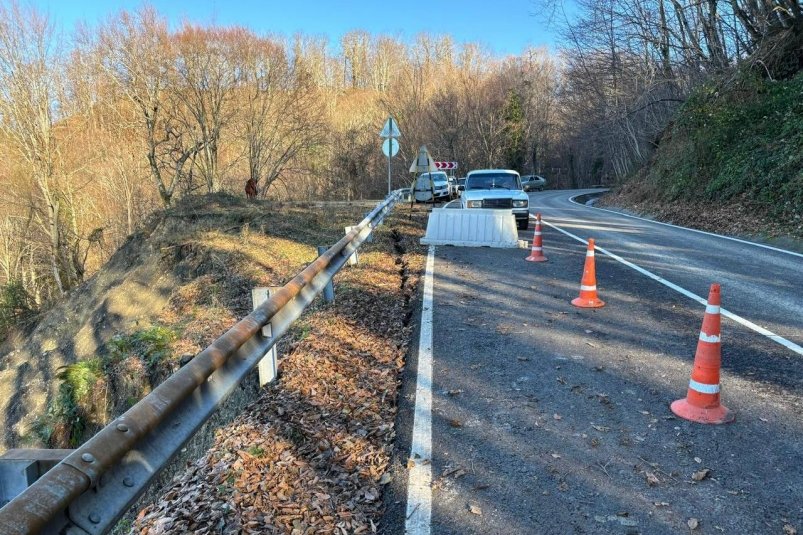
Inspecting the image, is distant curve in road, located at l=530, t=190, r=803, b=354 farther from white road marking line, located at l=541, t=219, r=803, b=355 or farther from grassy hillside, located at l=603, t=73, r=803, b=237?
grassy hillside, located at l=603, t=73, r=803, b=237

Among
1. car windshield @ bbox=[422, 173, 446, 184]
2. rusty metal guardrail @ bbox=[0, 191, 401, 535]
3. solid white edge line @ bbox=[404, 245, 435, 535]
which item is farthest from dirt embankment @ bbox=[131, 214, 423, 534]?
car windshield @ bbox=[422, 173, 446, 184]

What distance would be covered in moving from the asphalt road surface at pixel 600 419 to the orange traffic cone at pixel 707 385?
0.10m

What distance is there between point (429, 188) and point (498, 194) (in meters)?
13.4

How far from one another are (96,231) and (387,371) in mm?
24310

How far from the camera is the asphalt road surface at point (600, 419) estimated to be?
2861 millimetres

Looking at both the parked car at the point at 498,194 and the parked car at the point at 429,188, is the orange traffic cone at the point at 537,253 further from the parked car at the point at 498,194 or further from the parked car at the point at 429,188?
the parked car at the point at 429,188

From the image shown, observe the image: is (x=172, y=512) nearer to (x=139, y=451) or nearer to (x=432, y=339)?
(x=139, y=451)

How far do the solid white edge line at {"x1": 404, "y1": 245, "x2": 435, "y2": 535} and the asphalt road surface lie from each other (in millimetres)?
19

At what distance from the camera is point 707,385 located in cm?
394

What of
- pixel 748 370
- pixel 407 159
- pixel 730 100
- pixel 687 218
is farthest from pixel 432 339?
pixel 407 159

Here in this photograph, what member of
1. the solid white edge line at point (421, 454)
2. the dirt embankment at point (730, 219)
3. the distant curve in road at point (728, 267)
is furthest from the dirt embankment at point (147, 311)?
the dirt embankment at point (730, 219)

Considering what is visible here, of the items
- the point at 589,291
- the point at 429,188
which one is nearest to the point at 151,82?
the point at 429,188

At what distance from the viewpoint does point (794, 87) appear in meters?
18.0

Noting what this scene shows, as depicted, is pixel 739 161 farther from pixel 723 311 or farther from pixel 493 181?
pixel 723 311
